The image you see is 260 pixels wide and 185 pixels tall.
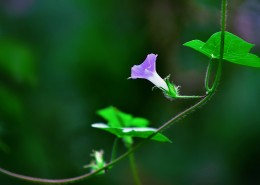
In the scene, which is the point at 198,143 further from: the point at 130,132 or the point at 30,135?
the point at 130,132

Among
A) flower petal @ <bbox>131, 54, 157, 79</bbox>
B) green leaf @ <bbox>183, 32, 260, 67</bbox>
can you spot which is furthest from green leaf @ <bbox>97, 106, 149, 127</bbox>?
green leaf @ <bbox>183, 32, 260, 67</bbox>

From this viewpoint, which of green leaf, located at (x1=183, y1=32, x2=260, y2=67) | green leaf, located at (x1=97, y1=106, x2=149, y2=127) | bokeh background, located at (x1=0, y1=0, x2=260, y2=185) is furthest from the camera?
bokeh background, located at (x1=0, y1=0, x2=260, y2=185)

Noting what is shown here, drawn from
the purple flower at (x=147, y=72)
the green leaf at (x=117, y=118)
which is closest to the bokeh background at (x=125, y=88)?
the green leaf at (x=117, y=118)

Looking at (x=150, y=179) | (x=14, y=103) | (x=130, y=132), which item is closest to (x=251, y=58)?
(x=130, y=132)

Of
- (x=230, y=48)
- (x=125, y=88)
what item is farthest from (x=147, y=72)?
(x=125, y=88)

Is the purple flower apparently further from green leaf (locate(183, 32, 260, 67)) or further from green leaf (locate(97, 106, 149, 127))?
green leaf (locate(97, 106, 149, 127))

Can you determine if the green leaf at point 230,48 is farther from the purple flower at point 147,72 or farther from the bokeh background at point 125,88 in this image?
the bokeh background at point 125,88
